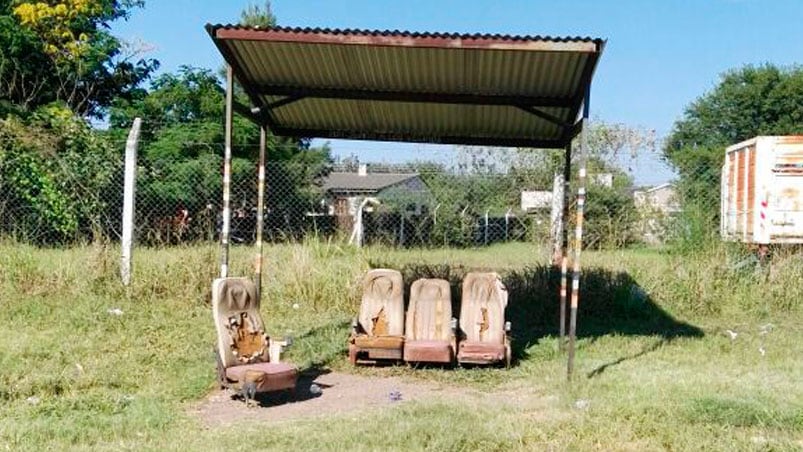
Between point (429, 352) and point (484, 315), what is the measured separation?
93 centimetres

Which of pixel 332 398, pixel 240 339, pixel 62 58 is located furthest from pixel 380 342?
pixel 62 58

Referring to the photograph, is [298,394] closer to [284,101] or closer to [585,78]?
[284,101]

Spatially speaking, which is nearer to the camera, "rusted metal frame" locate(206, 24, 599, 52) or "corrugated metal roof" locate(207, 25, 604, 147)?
"rusted metal frame" locate(206, 24, 599, 52)

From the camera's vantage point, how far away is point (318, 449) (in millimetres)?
5176

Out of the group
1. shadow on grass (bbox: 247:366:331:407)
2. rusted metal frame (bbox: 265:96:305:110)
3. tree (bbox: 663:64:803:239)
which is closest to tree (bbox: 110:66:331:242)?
rusted metal frame (bbox: 265:96:305:110)

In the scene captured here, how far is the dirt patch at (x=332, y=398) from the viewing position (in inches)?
245

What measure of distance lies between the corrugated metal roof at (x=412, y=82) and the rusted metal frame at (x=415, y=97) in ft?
0.04

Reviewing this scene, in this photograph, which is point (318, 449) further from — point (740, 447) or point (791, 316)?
point (791, 316)

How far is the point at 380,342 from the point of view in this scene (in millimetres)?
7840

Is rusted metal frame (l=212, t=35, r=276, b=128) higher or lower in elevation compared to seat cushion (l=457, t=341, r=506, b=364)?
higher

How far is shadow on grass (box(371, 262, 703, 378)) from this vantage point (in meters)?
10.3

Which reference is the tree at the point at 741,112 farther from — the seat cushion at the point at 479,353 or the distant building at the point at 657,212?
the seat cushion at the point at 479,353

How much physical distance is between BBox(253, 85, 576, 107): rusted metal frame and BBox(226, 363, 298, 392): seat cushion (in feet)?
11.6

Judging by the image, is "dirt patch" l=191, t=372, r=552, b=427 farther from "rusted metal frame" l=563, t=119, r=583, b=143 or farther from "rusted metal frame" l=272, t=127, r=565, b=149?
"rusted metal frame" l=272, t=127, r=565, b=149
